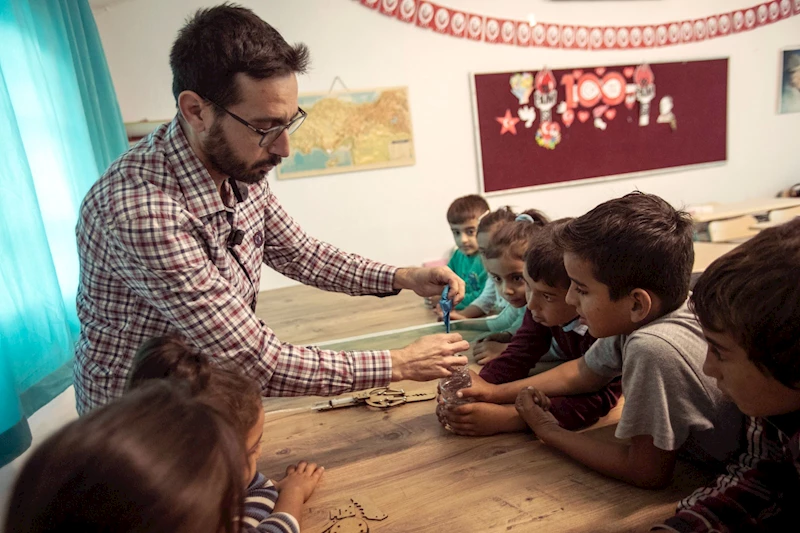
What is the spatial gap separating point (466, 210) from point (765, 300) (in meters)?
1.79

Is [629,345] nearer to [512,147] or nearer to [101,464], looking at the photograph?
[101,464]

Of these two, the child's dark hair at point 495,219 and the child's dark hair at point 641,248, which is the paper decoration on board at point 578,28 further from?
the child's dark hair at point 641,248

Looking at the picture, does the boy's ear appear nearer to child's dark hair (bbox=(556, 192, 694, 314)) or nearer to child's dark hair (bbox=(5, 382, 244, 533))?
child's dark hair (bbox=(556, 192, 694, 314))

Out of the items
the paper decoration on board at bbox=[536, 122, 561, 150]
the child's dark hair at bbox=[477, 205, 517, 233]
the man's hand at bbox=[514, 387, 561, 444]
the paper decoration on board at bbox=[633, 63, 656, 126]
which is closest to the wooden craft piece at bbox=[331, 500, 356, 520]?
the man's hand at bbox=[514, 387, 561, 444]

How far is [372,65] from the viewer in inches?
141

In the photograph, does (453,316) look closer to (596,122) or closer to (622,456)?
(622,456)

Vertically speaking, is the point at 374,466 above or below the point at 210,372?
below

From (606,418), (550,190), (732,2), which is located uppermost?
(732,2)

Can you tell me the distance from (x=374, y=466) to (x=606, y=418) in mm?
597

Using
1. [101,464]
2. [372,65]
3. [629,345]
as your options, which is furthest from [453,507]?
[372,65]

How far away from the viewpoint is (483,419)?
1.25 metres

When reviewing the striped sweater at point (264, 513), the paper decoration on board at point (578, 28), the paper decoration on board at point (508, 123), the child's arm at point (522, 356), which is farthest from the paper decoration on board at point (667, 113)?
the striped sweater at point (264, 513)

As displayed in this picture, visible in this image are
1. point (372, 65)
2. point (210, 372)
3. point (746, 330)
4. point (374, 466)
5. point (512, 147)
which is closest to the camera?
point (746, 330)

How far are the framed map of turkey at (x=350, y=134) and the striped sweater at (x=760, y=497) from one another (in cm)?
308
